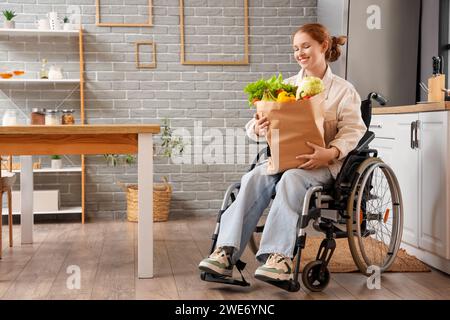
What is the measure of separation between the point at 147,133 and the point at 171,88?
91.2 inches

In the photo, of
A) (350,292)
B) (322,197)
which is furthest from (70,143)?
(350,292)

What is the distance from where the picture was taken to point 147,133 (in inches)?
135

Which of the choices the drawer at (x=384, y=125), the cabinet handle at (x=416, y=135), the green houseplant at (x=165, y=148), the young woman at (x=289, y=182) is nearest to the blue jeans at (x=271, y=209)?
the young woman at (x=289, y=182)

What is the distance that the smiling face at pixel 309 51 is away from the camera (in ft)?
10.7

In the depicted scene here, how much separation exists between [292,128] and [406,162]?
1.06 meters

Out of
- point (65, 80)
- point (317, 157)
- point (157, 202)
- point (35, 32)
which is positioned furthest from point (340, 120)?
point (35, 32)

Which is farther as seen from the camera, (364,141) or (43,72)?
(43,72)

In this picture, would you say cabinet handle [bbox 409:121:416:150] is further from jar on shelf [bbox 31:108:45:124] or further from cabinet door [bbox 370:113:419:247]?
jar on shelf [bbox 31:108:45:124]

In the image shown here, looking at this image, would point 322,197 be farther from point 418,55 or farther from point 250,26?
point 250,26

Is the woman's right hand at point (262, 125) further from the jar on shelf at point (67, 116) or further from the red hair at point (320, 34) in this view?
the jar on shelf at point (67, 116)

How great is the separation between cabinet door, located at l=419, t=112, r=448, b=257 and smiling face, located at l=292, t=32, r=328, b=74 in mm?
635

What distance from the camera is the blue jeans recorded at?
292cm

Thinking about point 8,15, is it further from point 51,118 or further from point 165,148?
point 165,148

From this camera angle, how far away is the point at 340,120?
3.24 meters
